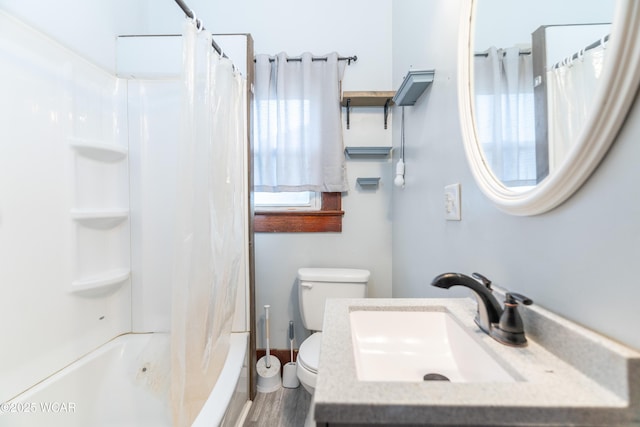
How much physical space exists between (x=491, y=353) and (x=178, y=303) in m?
1.00

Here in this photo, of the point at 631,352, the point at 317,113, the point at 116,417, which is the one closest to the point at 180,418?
the point at 116,417

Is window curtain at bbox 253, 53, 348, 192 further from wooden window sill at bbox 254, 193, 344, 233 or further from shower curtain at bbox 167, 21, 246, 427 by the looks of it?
shower curtain at bbox 167, 21, 246, 427

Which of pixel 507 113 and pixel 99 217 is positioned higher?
pixel 507 113

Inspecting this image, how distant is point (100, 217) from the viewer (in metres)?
1.21

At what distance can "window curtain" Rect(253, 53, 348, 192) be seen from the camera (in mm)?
1673

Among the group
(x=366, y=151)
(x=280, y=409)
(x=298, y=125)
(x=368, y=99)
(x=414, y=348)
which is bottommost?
(x=280, y=409)

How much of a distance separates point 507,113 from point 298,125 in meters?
1.23

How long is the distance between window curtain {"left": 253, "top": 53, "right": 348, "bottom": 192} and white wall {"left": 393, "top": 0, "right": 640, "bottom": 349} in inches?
18.3

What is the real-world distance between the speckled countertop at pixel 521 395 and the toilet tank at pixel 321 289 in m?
1.10

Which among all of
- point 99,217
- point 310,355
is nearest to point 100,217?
point 99,217

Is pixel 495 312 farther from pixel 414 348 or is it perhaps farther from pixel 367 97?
pixel 367 97

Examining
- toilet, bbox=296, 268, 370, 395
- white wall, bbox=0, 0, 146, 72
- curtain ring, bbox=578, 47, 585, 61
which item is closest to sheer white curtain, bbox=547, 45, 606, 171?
curtain ring, bbox=578, 47, 585, 61

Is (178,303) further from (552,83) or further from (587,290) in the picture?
(552,83)

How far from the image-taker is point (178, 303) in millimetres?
986
